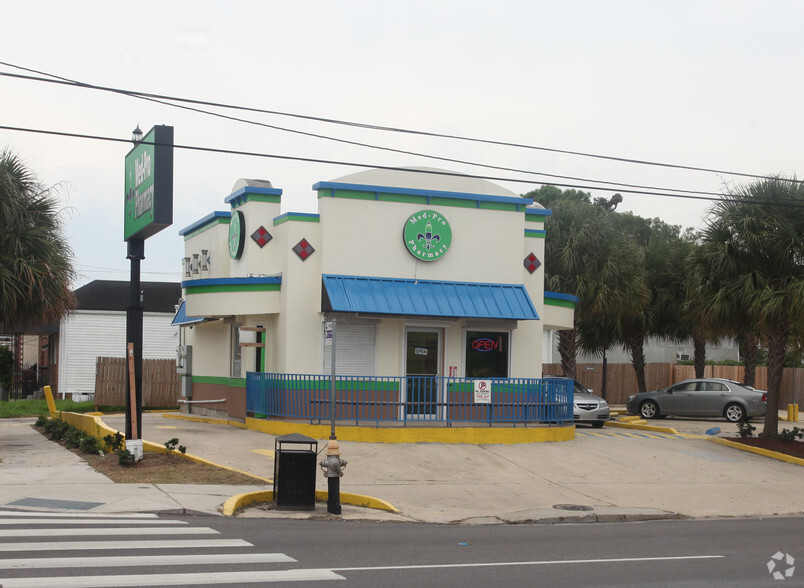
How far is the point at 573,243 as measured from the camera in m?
31.2

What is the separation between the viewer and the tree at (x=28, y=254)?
18.1 metres

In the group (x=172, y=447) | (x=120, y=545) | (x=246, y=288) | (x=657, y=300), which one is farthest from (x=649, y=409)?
(x=120, y=545)

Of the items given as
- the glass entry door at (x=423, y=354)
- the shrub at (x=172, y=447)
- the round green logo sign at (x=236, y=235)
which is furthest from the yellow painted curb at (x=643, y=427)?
the shrub at (x=172, y=447)

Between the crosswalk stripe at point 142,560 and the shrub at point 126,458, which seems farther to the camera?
the shrub at point 126,458

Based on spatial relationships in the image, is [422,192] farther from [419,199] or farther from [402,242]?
[402,242]

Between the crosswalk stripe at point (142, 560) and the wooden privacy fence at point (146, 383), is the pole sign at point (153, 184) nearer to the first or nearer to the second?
the crosswalk stripe at point (142, 560)

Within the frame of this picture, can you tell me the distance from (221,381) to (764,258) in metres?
14.0

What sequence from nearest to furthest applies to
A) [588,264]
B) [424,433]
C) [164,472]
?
1. [164,472]
2. [424,433]
3. [588,264]

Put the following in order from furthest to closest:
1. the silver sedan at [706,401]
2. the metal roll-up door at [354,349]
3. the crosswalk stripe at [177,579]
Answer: the silver sedan at [706,401]
the metal roll-up door at [354,349]
the crosswalk stripe at [177,579]

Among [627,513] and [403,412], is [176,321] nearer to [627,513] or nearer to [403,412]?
[403,412]

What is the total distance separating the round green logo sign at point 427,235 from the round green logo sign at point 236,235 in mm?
4207

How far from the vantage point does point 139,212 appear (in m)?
16.9

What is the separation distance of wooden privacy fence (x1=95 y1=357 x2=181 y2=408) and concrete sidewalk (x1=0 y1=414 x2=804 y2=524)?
11202mm

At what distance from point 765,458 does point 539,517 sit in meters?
9.43
